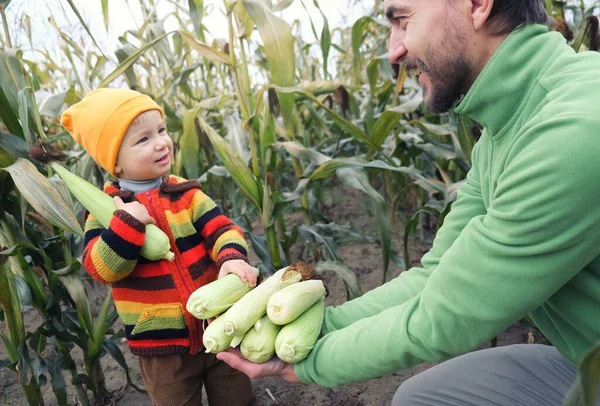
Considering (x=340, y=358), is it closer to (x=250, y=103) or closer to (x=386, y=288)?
(x=386, y=288)

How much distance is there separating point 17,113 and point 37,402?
1.01 metres

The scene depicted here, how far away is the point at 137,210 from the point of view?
131cm

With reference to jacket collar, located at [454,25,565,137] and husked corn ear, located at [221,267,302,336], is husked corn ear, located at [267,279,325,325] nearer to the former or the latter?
husked corn ear, located at [221,267,302,336]

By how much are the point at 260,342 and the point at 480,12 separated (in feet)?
2.73

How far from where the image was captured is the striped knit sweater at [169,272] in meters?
1.39

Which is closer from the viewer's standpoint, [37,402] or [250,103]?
[37,402]

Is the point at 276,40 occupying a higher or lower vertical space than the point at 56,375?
higher

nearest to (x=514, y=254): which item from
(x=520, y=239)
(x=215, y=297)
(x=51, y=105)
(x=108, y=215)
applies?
(x=520, y=239)

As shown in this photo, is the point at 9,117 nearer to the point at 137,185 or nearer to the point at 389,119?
the point at 137,185

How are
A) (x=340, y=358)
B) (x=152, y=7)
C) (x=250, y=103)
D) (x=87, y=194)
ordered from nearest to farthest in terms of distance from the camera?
1. (x=340, y=358)
2. (x=87, y=194)
3. (x=250, y=103)
4. (x=152, y=7)

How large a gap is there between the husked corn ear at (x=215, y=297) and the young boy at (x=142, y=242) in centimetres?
5

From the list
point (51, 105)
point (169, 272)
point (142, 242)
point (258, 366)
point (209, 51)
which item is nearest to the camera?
point (258, 366)

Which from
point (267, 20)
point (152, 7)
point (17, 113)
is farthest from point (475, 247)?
point (152, 7)

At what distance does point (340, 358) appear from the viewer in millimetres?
1078
